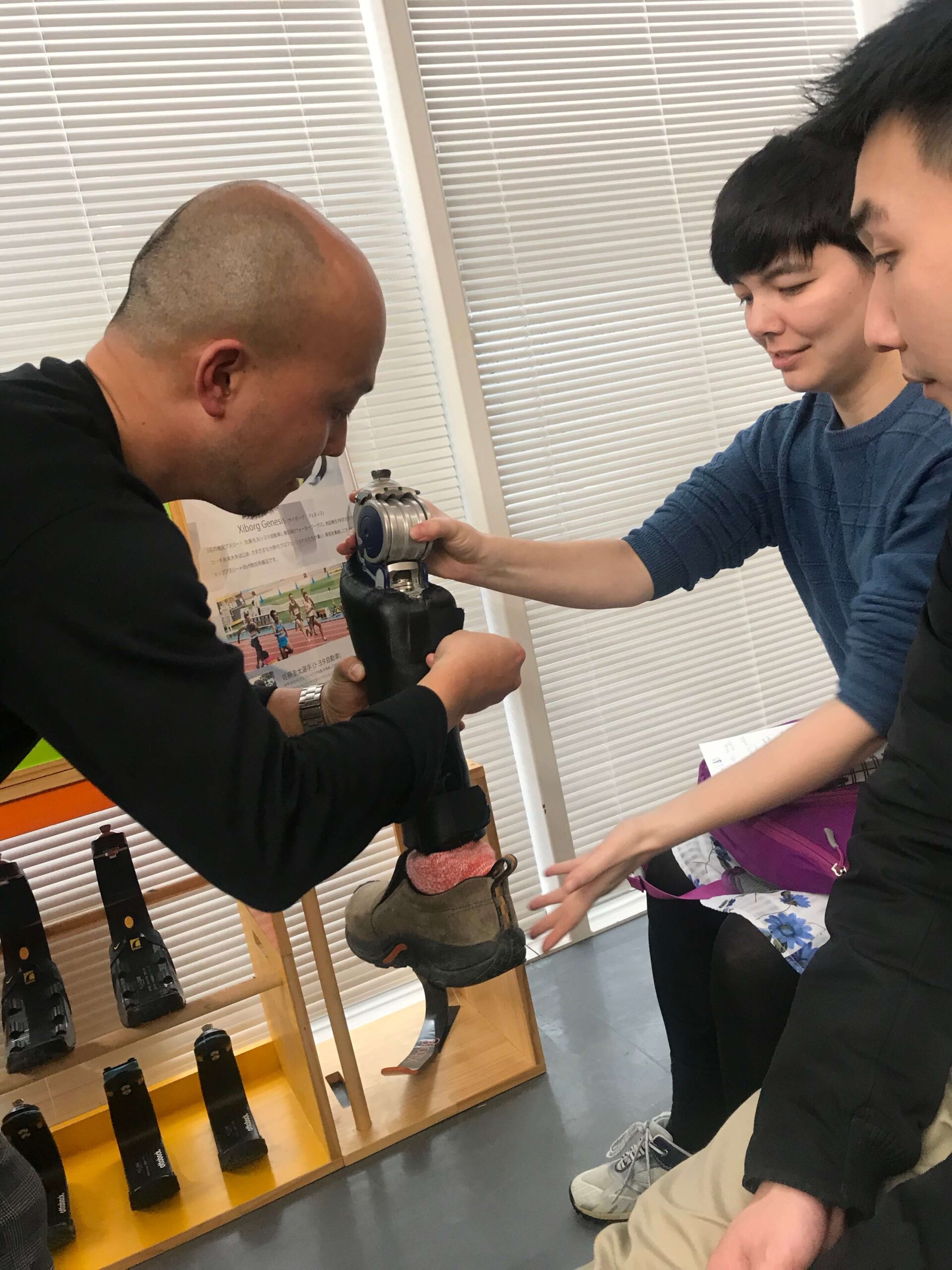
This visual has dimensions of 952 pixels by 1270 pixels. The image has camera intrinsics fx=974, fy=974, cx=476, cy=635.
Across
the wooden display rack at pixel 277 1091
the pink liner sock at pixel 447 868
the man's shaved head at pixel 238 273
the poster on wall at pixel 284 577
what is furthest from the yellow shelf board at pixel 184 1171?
the man's shaved head at pixel 238 273

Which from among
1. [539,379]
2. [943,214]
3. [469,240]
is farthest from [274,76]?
[943,214]

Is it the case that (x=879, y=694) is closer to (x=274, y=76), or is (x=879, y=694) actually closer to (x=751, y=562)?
(x=751, y=562)

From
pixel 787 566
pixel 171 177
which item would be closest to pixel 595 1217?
pixel 787 566

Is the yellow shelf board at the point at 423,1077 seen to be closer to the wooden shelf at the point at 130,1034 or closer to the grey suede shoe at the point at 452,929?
the wooden shelf at the point at 130,1034

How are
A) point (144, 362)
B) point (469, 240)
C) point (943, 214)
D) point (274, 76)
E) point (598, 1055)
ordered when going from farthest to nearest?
point (469, 240) < point (274, 76) < point (598, 1055) < point (144, 362) < point (943, 214)

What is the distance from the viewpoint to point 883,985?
79 cm

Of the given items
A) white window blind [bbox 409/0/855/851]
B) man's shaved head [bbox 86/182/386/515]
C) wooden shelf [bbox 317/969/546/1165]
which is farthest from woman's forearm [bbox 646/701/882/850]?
white window blind [bbox 409/0/855/851]

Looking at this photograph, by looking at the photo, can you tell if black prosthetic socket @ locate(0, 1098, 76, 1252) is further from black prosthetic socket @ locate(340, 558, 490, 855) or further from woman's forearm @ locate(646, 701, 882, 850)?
woman's forearm @ locate(646, 701, 882, 850)

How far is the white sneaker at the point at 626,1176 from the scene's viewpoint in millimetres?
1459

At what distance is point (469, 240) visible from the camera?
2.24m

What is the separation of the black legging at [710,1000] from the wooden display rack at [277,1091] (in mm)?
438

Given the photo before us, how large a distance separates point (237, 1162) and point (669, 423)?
6.24 feet

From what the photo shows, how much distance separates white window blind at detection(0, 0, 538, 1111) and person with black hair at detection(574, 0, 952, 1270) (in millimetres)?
1432

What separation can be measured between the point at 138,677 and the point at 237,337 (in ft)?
1.08
